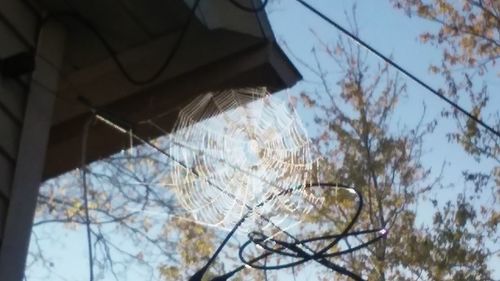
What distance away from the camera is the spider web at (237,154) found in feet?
7.11

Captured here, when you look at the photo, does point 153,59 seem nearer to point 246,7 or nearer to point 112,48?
point 112,48

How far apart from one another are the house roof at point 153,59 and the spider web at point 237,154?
0.22ft

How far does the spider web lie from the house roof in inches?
2.6

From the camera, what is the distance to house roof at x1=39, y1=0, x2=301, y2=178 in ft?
6.29

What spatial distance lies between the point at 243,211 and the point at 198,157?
0.78ft

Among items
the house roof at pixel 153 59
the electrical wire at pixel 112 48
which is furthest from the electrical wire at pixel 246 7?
the electrical wire at pixel 112 48

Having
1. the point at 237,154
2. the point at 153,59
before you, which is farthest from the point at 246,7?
the point at 237,154

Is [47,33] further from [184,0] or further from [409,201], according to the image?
[409,201]

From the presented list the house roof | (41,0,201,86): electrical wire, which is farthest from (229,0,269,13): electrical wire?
(41,0,201,86): electrical wire

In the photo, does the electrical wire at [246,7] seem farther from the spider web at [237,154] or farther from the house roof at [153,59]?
the spider web at [237,154]

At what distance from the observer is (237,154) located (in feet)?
7.74

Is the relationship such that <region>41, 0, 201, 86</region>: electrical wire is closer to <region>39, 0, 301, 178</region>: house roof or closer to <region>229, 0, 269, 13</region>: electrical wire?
<region>39, 0, 301, 178</region>: house roof

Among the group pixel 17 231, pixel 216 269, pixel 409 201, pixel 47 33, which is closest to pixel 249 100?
pixel 47 33

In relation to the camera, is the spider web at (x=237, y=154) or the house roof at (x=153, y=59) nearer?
the house roof at (x=153, y=59)
